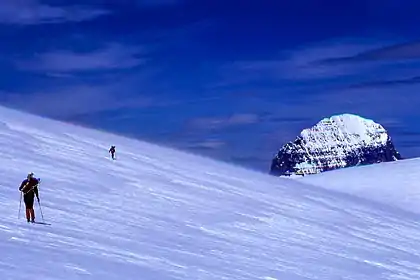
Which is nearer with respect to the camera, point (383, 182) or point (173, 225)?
point (173, 225)

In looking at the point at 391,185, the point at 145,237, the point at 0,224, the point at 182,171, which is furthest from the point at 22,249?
the point at 391,185

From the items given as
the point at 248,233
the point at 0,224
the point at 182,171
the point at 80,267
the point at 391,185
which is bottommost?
the point at 80,267

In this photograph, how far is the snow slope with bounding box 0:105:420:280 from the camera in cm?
1333

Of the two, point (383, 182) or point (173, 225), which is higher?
point (383, 182)

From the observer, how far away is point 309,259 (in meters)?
17.6

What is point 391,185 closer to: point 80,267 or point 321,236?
point 321,236

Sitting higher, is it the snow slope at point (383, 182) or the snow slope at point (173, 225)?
the snow slope at point (383, 182)

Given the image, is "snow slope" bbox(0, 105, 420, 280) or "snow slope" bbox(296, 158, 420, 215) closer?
"snow slope" bbox(0, 105, 420, 280)

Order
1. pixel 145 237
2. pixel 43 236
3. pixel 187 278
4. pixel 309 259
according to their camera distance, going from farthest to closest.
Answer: pixel 309 259
pixel 145 237
pixel 43 236
pixel 187 278

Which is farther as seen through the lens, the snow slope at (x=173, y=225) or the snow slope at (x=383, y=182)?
the snow slope at (x=383, y=182)

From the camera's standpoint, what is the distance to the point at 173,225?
62.8 ft

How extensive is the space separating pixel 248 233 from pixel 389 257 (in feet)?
13.5

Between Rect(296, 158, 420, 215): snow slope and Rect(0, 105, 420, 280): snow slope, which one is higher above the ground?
Rect(296, 158, 420, 215): snow slope

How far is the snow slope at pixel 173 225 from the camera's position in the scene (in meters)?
13.3
